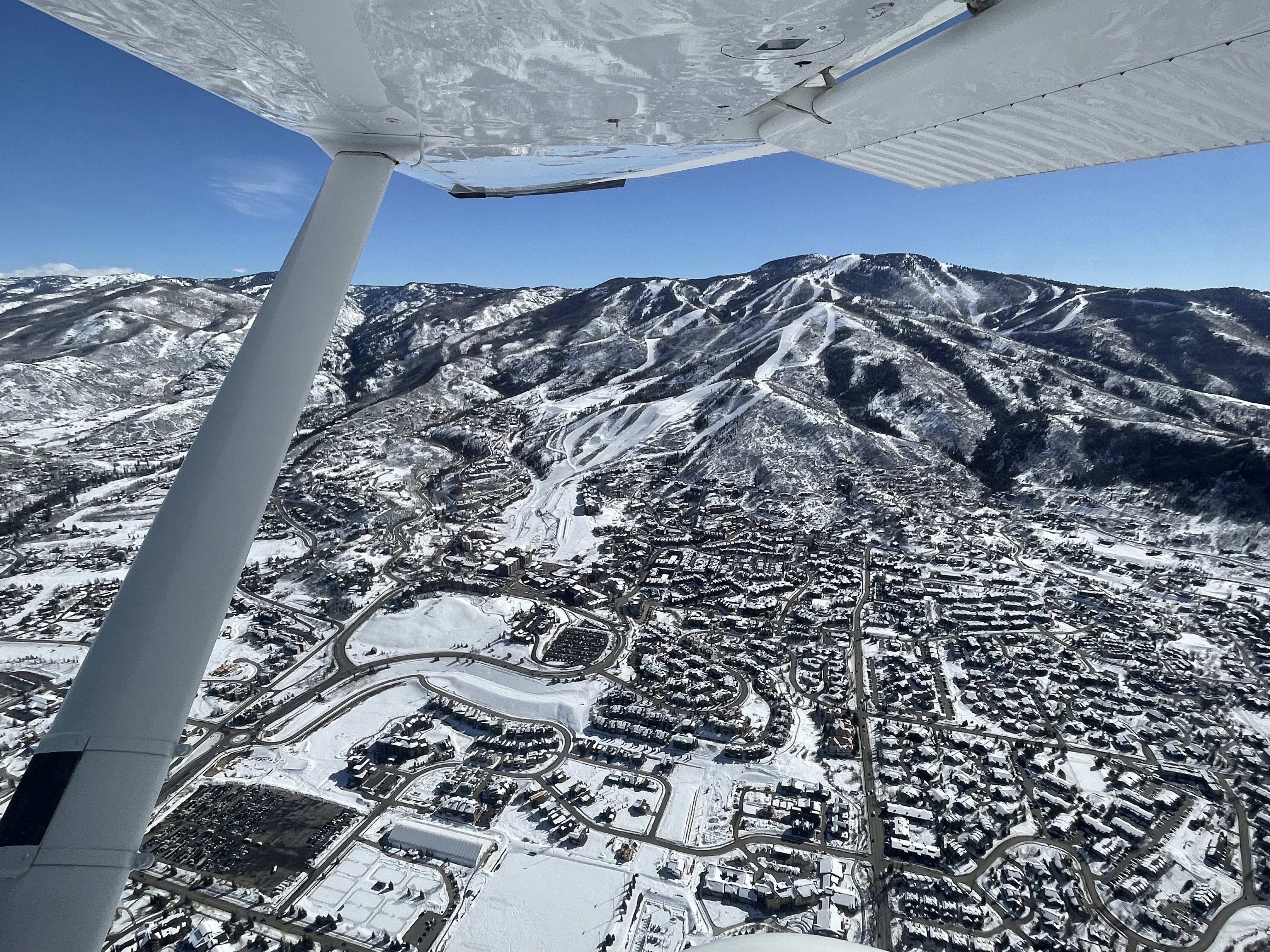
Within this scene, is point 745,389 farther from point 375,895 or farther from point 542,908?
point 375,895

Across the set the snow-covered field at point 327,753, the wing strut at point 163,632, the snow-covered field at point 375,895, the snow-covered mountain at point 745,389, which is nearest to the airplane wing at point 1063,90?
the wing strut at point 163,632

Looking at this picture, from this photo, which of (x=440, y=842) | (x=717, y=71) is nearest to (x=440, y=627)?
(x=440, y=842)

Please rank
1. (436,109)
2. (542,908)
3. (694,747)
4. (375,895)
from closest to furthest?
(436,109), (542,908), (375,895), (694,747)

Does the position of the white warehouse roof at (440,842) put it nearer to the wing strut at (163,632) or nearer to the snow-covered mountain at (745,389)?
the wing strut at (163,632)

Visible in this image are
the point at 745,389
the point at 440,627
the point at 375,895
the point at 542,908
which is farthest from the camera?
the point at 745,389

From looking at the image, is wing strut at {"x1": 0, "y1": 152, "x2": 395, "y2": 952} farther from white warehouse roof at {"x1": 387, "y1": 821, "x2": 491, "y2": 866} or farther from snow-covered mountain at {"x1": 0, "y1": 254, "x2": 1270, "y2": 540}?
snow-covered mountain at {"x1": 0, "y1": 254, "x2": 1270, "y2": 540}
